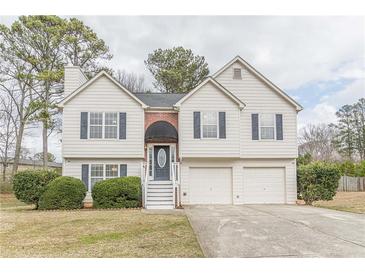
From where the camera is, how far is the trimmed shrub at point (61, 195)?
610 inches

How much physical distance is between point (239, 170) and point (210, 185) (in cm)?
185

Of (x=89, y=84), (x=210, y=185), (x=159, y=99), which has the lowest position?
(x=210, y=185)

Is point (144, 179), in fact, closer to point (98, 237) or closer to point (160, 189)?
point (160, 189)

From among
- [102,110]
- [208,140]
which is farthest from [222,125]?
[102,110]

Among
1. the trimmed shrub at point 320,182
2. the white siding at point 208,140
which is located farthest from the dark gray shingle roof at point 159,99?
the trimmed shrub at point 320,182

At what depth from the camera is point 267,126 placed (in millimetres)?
18906

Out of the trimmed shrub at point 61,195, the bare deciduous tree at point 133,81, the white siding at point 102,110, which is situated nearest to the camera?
the trimmed shrub at point 61,195

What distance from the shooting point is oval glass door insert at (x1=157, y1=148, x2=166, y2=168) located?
60.6ft

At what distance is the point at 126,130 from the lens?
58.7 feet

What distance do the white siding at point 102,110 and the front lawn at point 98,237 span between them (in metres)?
5.39

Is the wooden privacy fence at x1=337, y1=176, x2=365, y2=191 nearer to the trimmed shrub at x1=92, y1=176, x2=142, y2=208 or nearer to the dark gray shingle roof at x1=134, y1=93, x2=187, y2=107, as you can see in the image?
the dark gray shingle roof at x1=134, y1=93, x2=187, y2=107

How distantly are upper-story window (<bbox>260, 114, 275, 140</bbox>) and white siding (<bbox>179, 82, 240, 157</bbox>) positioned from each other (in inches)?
65.5

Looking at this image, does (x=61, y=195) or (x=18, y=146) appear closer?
(x=61, y=195)

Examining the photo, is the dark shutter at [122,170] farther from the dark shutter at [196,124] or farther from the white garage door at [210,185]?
the dark shutter at [196,124]
